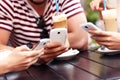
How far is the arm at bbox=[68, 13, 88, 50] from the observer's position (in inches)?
70.2

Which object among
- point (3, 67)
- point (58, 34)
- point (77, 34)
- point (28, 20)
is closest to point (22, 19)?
point (28, 20)

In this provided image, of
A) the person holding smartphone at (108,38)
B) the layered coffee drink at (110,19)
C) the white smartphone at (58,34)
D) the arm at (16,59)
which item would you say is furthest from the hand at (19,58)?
the layered coffee drink at (110,19)

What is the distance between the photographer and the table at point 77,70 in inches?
41.8

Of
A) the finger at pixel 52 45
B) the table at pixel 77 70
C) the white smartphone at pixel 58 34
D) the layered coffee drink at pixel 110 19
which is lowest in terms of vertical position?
the table at pixel 77 70

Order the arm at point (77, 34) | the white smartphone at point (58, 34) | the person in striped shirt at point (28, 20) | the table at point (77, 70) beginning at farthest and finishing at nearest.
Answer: the arm at point (77, 34), the person in striped shirt at point (28, 20), the white smartphone at point (58, 34), the table at point (77, 70)

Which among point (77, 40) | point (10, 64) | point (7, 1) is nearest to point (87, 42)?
point (77, 40)

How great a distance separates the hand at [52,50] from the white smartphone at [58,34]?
0.04 m

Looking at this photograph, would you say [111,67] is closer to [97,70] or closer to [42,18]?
[97,70]

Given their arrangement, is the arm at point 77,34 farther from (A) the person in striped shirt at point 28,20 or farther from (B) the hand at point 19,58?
(B) the hand at point 19,58

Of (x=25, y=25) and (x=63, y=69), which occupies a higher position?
(x=25, y=25)

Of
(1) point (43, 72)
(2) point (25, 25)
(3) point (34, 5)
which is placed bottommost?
(1) point (43, 72)

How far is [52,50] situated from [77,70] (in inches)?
9.3

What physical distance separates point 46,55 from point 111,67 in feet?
1.27

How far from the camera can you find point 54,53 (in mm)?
1371
